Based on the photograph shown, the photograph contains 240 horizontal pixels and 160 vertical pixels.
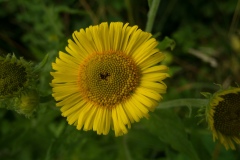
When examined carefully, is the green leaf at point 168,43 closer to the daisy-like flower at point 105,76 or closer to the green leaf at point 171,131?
the daisy-like flower at point 105,76

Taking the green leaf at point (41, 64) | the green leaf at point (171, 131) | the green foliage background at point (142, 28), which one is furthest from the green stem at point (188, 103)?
the green leaf at point (41, 64)

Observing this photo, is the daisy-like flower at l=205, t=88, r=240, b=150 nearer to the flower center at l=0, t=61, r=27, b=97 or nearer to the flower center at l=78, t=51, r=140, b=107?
the flower center at l=78, t=51, r=140, b=107

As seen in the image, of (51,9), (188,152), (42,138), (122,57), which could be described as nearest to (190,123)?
(188,152)

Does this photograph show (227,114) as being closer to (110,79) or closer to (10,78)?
(110,79)

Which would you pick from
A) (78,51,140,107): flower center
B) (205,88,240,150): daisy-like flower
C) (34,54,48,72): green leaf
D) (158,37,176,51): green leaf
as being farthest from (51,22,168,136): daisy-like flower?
(205,88,240,150): daisy-like flower

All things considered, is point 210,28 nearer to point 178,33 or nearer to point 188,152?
point 178,33

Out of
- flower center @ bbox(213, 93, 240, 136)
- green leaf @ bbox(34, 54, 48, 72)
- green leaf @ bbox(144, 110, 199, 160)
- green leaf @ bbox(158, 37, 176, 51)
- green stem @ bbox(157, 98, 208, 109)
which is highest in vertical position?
green leaf @ bbox(34, 54, 48, 72)
